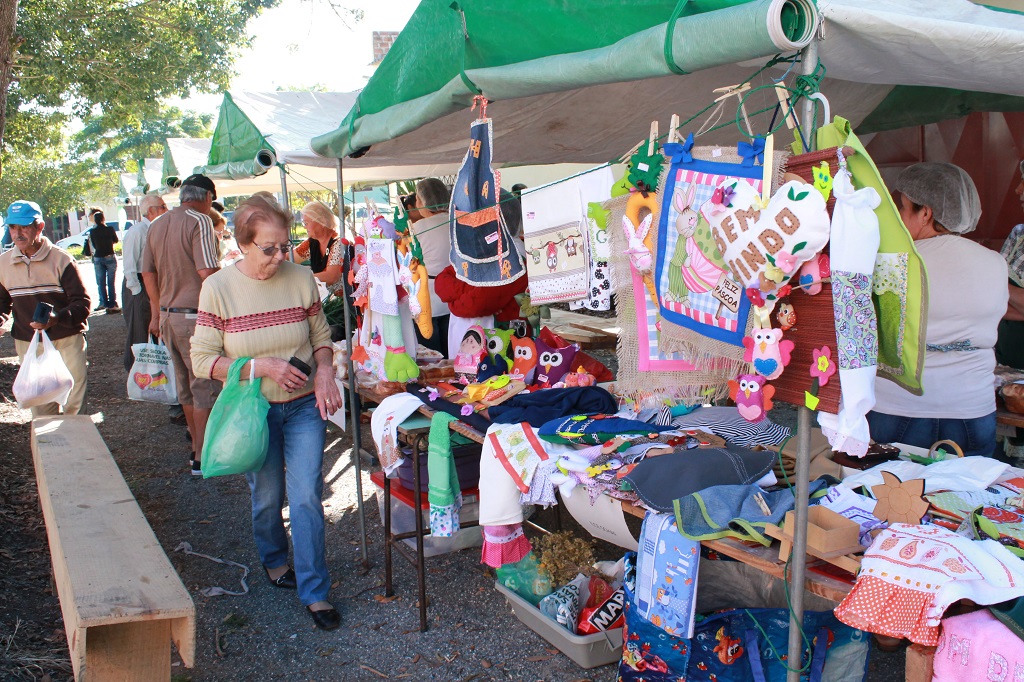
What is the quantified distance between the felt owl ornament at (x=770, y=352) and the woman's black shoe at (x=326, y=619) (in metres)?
2.55

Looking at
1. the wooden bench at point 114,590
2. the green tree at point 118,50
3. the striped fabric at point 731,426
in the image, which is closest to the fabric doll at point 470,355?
the striped fabric at point 731,426

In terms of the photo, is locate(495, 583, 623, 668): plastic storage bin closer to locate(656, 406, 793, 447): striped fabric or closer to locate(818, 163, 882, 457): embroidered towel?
locate(656, 406, 793, 447): striped fabric

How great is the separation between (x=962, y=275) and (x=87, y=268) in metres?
27.3

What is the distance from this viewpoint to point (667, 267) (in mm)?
2330

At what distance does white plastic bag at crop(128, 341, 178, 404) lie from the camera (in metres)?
6.10

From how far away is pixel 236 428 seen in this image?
3379mm

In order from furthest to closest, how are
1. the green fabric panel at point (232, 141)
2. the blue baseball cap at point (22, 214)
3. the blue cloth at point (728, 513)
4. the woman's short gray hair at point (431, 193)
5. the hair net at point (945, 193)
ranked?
the green fabric panel at point (232, 141), the blue baseball cap at point (22, 214), the woman's short gray hair at point (431, 193), the hair net at point (945, 193), the blue cloth at point (728, 513)

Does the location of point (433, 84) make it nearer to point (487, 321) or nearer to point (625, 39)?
point (625, 39)

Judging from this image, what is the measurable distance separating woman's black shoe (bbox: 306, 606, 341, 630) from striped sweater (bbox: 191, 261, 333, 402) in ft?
3.37

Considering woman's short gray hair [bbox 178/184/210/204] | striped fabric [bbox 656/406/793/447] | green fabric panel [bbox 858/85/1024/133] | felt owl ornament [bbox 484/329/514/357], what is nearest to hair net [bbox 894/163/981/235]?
striped fabric [bbox 656/406/793/447]

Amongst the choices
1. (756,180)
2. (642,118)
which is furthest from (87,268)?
(756,180)

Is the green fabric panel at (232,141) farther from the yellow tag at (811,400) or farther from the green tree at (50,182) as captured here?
the green tree at (50,182)

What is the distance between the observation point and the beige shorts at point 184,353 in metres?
5.48

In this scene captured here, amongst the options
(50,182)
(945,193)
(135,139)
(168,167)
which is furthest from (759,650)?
(135,139)
